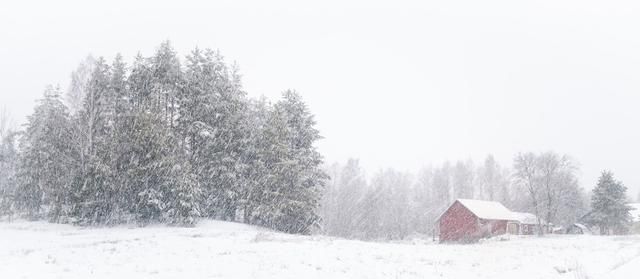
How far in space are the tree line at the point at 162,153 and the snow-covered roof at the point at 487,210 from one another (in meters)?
31.5

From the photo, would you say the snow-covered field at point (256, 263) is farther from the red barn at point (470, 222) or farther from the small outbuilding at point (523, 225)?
the small outbuilding at point (523, 225)

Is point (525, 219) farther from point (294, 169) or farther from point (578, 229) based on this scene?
point (294, 169)

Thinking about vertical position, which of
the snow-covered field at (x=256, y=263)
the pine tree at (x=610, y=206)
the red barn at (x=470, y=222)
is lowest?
the snow-covered field at (x=256, y=263)

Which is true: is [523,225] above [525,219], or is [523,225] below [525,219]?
below

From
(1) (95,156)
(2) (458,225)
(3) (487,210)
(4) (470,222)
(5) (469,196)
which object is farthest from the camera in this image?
(5) (469,196)

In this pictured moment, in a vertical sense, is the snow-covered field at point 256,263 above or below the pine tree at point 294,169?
below

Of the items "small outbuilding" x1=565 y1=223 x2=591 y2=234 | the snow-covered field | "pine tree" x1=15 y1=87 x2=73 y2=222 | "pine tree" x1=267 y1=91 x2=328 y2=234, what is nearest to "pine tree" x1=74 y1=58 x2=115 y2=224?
"pine tree" x1=15 y1=87 x2=73 y2=222

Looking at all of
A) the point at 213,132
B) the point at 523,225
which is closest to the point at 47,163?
the point at 213,132

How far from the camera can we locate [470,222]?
7281cm

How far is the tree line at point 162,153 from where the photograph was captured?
40281 millimetres

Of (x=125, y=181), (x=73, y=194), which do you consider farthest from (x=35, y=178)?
(x=125, y=181)

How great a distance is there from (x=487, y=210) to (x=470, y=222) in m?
4.80

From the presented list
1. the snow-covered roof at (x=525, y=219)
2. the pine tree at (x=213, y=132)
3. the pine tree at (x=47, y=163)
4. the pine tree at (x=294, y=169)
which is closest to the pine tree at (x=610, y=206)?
the snow-covered roof at (x=525, y=219)

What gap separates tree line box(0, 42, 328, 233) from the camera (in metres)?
40.3
